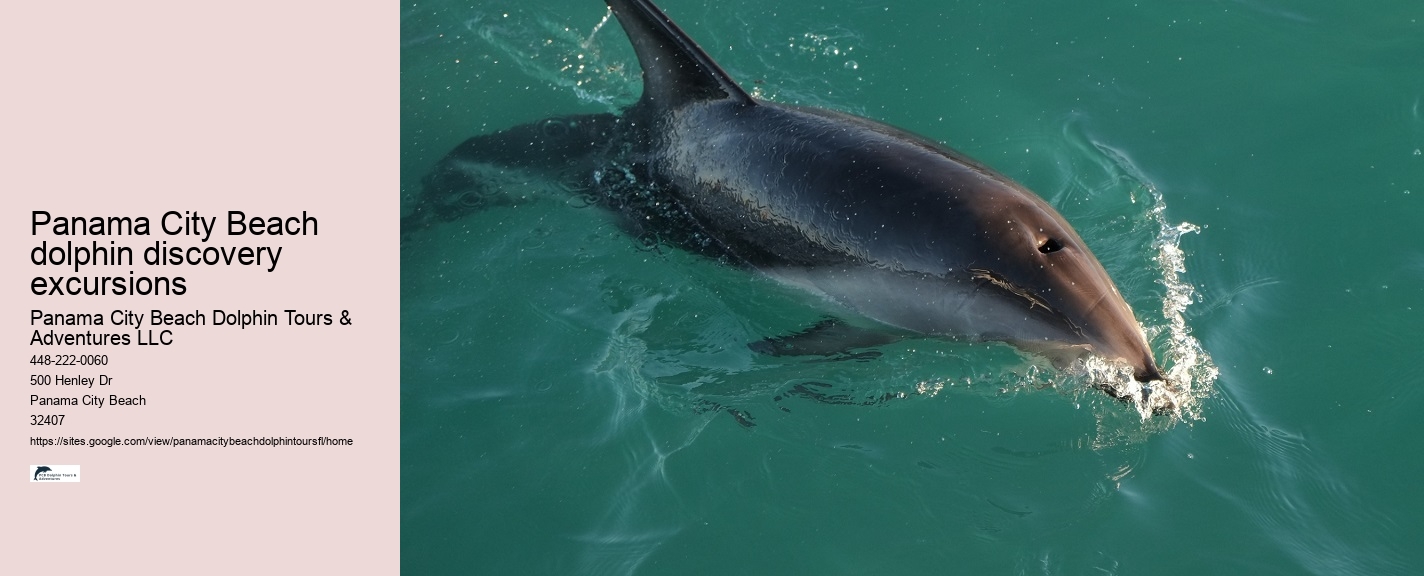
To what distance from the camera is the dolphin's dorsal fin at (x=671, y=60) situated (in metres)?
8.34

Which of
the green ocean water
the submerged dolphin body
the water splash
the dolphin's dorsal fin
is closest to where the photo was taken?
the submerged dolphin body

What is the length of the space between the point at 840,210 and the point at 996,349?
1.35 metres

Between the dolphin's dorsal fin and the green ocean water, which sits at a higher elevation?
the dolphin's dorsal fin

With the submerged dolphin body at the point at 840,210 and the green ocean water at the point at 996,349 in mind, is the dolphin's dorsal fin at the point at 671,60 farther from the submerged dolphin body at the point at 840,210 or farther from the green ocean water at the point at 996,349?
the green ocean water at the point at 996,349

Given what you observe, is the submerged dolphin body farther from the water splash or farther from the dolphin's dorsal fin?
the water splash

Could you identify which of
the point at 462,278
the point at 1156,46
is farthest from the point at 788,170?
the point at 1156,46

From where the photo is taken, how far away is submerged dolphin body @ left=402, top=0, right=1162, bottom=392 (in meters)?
6.82

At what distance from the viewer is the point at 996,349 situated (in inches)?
289

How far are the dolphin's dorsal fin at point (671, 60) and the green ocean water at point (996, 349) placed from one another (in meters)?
1.24

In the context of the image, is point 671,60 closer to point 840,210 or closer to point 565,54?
point 840,210

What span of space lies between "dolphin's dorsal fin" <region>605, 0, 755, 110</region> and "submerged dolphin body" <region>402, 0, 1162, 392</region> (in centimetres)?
1

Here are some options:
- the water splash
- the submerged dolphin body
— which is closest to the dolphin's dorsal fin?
the submerged dolphin body

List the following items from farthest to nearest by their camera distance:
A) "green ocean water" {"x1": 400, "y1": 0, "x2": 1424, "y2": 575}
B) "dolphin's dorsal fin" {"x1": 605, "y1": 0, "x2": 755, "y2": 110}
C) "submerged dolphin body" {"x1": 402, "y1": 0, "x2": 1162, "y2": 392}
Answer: "dolphin's dorsal fin" {"x1": 605, "y1": 0, "x2": 755, "y2": 110}, "green ocean water" {"x1": 400, "y1": 0, "x2": 1424, "y2": 575}, "submerged dolphin body" {"x1": 402, "y1": 0, "x2": 1162, "y2": 392}

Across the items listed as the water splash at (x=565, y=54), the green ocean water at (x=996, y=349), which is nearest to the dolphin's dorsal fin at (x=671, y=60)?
the green ocean water at (x=996, y=349)
